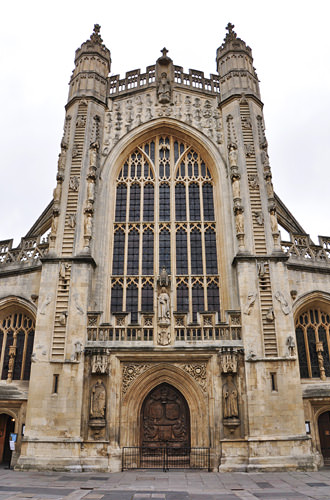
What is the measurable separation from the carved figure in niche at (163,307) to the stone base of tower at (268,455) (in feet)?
16.1

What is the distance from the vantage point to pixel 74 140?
20.0m

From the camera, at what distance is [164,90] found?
21.9 metres

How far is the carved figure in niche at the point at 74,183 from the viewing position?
735 inches

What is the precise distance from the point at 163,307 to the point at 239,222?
17.3ft

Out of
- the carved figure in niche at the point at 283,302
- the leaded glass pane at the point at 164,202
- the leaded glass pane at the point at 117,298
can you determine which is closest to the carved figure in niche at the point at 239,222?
the carved figure in niche at the point at 283,302

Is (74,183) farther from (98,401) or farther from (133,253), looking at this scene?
(98,401)

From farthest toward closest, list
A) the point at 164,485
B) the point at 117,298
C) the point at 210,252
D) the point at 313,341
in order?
the point at 210,252 → the point at 117,298 → the point at 313,341 → the point at 164,485

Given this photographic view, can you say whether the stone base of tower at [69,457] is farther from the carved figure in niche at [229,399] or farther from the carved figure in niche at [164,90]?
the carved figure in niche at [164,90]

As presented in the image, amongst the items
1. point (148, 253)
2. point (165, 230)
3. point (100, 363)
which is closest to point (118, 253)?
point (148, 253)

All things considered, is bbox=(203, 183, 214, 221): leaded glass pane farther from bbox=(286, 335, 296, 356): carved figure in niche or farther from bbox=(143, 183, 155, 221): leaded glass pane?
bbox=(286, 335, 296, 356): carved figure in niche

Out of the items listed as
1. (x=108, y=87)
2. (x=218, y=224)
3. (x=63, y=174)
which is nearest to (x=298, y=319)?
(x=218, y=224)

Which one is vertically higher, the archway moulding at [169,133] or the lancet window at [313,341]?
the archway moulding at [169,133]

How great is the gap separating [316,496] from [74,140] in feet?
58.2

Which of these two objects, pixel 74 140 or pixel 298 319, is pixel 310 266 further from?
pixel 74 140
